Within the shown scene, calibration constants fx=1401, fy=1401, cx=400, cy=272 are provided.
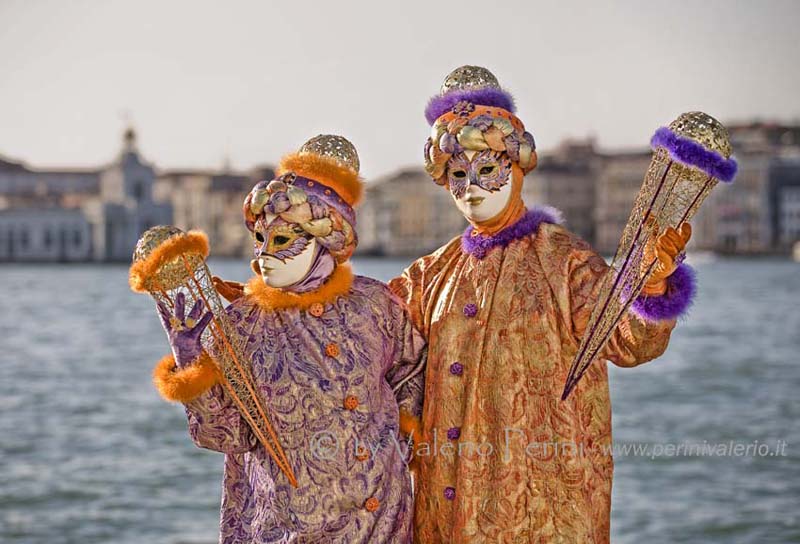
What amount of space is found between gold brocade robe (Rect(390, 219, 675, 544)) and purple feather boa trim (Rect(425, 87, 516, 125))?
0.32 meters

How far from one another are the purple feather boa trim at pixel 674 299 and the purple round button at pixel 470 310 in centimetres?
44

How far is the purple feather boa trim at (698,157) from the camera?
296 cm

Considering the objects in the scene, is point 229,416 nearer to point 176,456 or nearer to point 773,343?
point 176,456

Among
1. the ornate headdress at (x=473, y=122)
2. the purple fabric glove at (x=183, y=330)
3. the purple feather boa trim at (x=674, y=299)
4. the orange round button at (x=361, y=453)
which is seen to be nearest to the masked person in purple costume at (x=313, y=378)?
the orange round button at (x=361, y=453)

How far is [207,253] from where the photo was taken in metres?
3.23

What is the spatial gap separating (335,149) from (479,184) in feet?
1.17

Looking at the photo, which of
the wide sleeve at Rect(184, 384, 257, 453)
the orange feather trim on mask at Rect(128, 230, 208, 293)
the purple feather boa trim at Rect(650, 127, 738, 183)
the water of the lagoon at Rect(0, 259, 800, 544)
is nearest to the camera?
the purple feather boa trim at Rect(650, 127, 738, 183)

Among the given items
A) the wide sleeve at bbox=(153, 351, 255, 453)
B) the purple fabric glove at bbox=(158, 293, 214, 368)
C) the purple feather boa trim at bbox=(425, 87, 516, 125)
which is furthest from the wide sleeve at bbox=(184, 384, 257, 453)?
the purple feather boa trim at bbox=(425, 87, 516, 125)

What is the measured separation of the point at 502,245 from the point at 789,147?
281 ft

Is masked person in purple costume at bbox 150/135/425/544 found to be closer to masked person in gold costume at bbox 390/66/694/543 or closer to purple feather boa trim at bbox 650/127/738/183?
masked person in gold costume at bbox 390/66/694/543

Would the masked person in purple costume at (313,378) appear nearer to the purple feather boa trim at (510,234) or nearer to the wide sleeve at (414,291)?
the wide sleeve at (414,291)

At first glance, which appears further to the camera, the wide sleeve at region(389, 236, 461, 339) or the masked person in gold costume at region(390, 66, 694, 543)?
the wide sleeve at region(389, 236, 461, 339)

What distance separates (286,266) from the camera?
3.28 meters

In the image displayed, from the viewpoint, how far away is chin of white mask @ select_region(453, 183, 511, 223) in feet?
10.8
